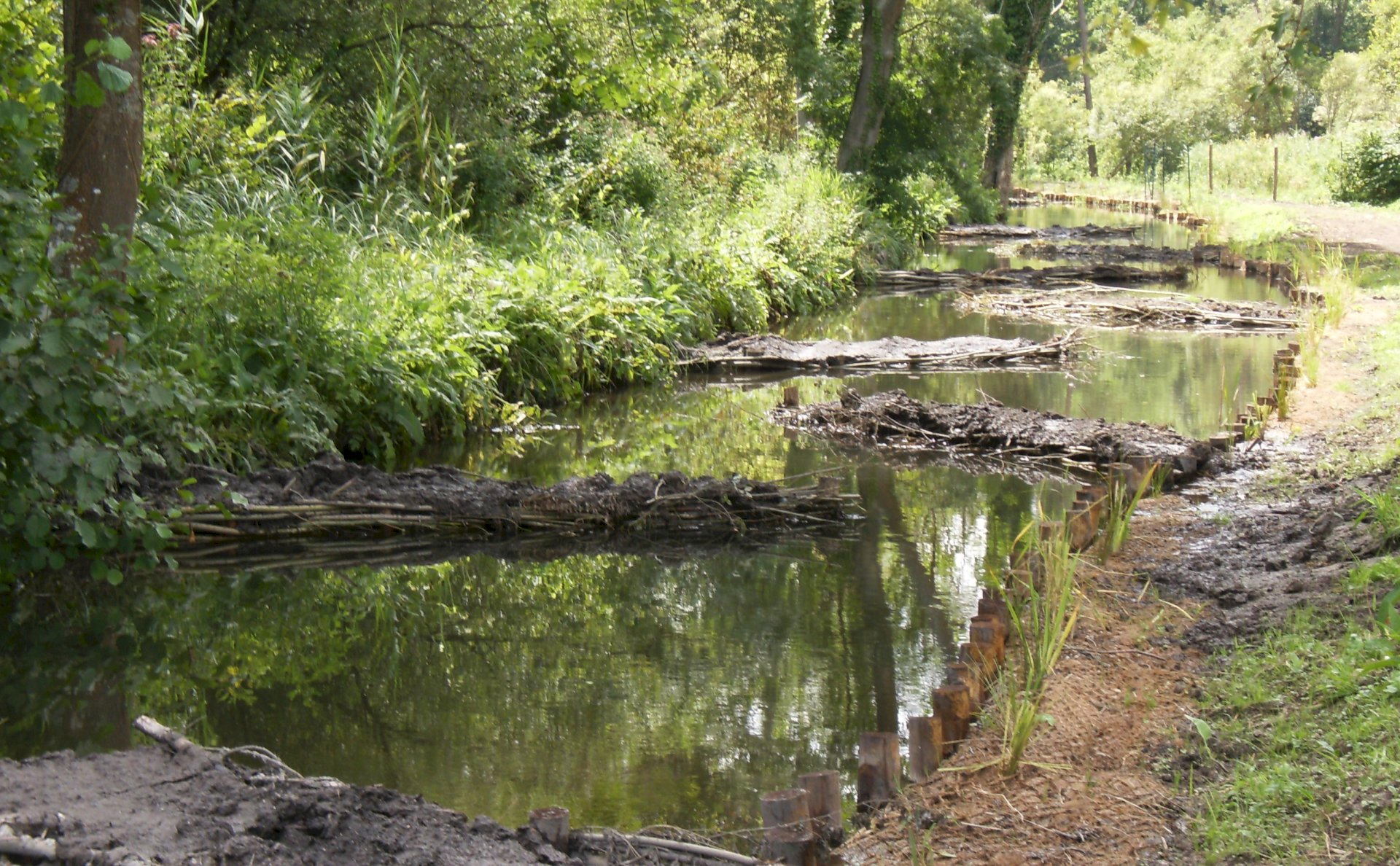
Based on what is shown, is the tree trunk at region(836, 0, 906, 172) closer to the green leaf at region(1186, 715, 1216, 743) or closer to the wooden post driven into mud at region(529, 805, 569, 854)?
the green leaf at region(1186, 715, 1216, 743)

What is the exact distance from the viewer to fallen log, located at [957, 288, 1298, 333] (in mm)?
16359

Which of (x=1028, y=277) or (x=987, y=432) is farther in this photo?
(x=1028, y=277)

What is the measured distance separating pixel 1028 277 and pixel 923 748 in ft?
58.3

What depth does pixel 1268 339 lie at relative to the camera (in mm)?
15625

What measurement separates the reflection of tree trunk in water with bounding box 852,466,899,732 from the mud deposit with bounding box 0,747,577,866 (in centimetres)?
202

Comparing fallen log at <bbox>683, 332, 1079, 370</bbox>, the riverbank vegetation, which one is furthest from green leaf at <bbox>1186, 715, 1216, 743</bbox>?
fallen log at <bbox>683, 332, 1079, 370</bbox>

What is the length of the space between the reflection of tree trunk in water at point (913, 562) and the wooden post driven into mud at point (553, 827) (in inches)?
108

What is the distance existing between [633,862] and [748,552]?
3.86 meters

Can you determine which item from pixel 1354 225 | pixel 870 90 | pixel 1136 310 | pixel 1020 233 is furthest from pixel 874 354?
pixel 1354 225

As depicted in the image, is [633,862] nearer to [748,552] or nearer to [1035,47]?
[748,552]

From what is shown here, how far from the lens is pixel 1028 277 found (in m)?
20.8

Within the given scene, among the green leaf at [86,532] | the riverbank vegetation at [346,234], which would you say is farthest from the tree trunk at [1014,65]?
the green leaf at [86,532]

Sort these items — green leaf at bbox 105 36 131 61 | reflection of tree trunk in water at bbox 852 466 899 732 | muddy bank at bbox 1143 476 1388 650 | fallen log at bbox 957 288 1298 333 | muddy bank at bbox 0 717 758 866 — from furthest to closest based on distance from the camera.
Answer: fallen log at bbox 957 288 1298 333 → muddy bank at bbox 1143 476 1388 650 → reflection of tree trunk in water at bbox 852 466 899 732 → green leaf at bbox 105 36 131 61 → muddy bank at bbox 0 717 758 866

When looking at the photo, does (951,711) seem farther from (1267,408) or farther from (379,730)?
(1267,408)
